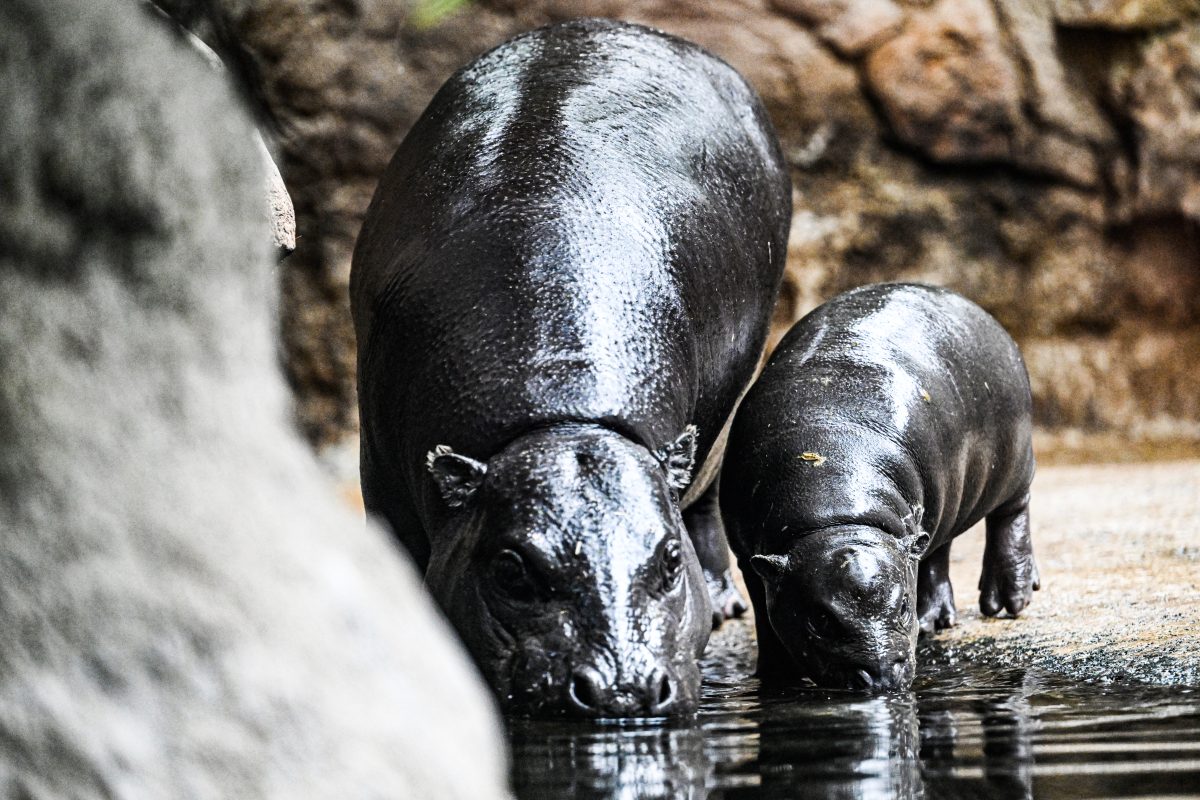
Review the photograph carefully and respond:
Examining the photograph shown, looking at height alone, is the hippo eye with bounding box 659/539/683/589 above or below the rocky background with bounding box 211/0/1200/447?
above

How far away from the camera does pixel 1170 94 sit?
11.6m

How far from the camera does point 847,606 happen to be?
184 inches

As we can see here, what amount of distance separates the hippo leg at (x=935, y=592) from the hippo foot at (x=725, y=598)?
0.83 m

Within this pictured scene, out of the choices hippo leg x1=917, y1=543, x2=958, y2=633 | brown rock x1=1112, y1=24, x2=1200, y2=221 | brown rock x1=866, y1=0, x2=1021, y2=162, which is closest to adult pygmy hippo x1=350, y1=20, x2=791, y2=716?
hippo leg x1=917, y1=543, x2=958, y2=633

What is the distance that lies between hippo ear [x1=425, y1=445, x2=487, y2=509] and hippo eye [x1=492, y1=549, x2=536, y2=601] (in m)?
0.26

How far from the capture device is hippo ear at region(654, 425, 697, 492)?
4297 mm

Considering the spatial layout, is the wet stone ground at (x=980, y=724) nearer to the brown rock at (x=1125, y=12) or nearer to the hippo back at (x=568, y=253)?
the hippo back at (x=568, y=253)

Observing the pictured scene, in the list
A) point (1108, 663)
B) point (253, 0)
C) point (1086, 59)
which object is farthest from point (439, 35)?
point (1108, 663)

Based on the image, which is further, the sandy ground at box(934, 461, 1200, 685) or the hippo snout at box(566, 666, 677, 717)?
the sandy ground at box(934, 461, 1200, 685)

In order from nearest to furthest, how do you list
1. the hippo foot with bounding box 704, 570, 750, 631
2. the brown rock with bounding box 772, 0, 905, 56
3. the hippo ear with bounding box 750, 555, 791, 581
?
1. the hippo ear with bounding box 750, 555, 791, 581
2. the hippo foot with bounding box 704, 570, 750, 631
3. the brown rock with bounding box 772, 0, 905, 56

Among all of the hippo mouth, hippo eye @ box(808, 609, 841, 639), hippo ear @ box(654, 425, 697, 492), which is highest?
hippo ear @ box(654, 425, 697, 492)

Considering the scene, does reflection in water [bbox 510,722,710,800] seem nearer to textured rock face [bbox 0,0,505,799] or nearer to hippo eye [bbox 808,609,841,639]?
textured rock face [bbox 0,0,505,799]

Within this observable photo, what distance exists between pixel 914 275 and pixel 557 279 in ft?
25.3

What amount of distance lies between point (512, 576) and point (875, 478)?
159 centimetres
